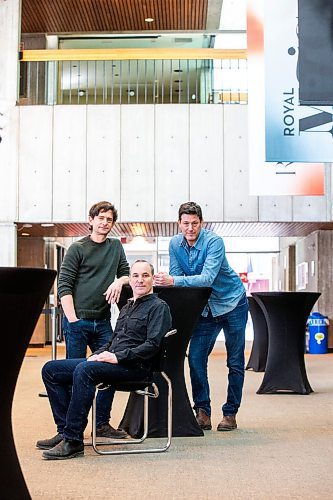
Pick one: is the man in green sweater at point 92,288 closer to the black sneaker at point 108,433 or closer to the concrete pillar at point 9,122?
the black sneaker at point 108,433

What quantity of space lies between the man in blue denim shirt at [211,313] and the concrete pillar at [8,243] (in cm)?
867

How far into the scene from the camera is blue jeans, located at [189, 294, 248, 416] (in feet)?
18.0

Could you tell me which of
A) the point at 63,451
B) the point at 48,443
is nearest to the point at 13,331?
the point at 63,451

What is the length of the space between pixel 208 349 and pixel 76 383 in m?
1.31

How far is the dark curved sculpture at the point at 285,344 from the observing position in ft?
25.5

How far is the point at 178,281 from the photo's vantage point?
17.0ft

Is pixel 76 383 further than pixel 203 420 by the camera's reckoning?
No

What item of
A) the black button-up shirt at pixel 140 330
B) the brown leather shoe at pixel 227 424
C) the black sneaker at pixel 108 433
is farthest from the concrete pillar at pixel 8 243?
the black button-up shirt at pixel 140 330

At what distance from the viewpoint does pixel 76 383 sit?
444 cm

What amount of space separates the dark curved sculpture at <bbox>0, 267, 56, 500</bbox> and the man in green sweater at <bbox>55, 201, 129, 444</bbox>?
220 cm

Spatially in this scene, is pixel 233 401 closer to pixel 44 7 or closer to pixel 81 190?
pixel 81 190

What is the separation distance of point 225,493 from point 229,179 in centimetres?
1051

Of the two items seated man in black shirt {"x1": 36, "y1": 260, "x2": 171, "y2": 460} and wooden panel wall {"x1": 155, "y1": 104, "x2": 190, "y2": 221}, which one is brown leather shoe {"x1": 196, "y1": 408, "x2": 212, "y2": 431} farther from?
wooden panel wall {"x1": 155, "y1": 104, "x2": 190, "y2": 221}

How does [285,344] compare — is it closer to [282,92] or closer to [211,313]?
[211,313]
